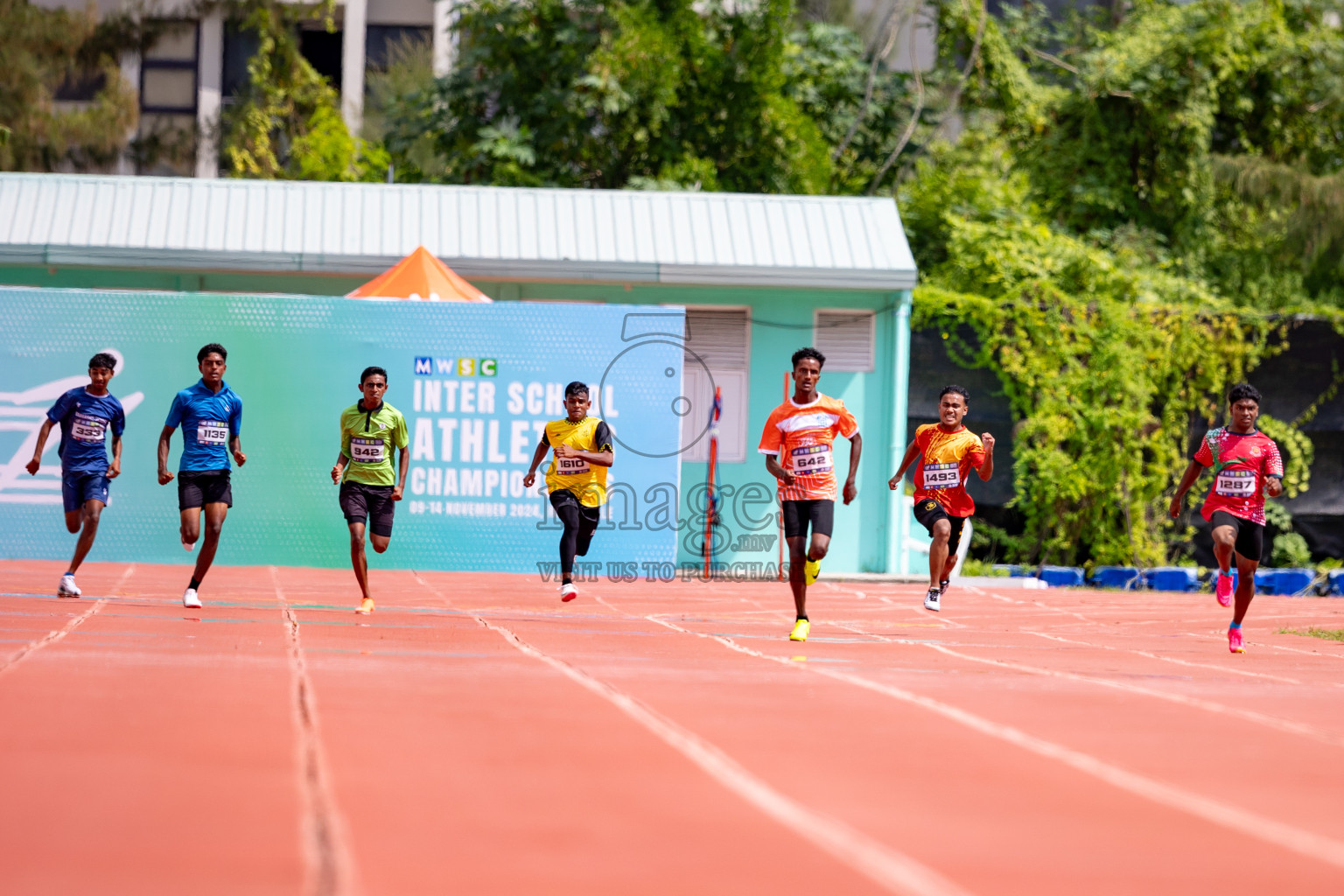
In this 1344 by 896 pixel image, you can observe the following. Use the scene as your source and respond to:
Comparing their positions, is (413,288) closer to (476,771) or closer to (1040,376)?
(1040,376)

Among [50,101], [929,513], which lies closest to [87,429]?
[929,513]

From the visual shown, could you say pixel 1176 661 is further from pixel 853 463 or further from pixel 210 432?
pixel 210 432

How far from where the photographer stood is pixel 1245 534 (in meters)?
10.4

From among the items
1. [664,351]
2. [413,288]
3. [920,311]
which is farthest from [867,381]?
[413,288]

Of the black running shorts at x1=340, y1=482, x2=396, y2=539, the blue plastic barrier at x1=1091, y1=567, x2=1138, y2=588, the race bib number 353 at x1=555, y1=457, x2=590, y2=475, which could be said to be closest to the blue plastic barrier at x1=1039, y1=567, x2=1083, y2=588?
the blue plastic barrier at x1=1091, y1=567, x2=1138, y2=588

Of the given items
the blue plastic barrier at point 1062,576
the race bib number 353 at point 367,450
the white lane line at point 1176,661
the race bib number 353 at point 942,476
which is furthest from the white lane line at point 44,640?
the blue plastic barrier at point 1062,576

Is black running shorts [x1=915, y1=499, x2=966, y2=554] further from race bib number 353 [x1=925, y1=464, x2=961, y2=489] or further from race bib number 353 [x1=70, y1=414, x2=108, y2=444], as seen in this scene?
race bib number 353 [x1=70, y1=414, x2=108, y2=444]

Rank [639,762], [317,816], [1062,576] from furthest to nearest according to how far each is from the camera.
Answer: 1. [1062,576]
2. [639,762]
3. [317,816]

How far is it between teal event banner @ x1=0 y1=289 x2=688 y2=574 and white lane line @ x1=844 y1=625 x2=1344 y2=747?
6485 millimetres

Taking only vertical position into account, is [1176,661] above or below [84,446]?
below

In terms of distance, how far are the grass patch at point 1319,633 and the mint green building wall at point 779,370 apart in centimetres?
518

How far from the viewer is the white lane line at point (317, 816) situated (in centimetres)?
380

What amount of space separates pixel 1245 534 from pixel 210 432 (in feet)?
24.3

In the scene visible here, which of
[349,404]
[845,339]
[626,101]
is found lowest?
[349,404]
